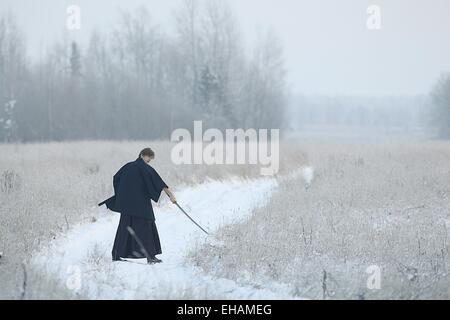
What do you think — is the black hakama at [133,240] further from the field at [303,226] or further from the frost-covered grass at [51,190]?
the frost-covered grass at [51,190]

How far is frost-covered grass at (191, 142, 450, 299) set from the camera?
22.1 feet

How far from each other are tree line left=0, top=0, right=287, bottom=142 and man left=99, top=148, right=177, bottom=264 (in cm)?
3160

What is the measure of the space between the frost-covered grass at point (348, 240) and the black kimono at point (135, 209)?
2.64 ft

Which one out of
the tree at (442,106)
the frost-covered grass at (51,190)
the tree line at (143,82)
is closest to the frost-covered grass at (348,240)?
the frost-covered grass at (51,190)

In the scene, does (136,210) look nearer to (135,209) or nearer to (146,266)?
(135,209)

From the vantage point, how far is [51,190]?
12133 millimetres

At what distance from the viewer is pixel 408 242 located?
8586 mm

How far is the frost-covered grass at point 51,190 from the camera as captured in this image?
669 cm
